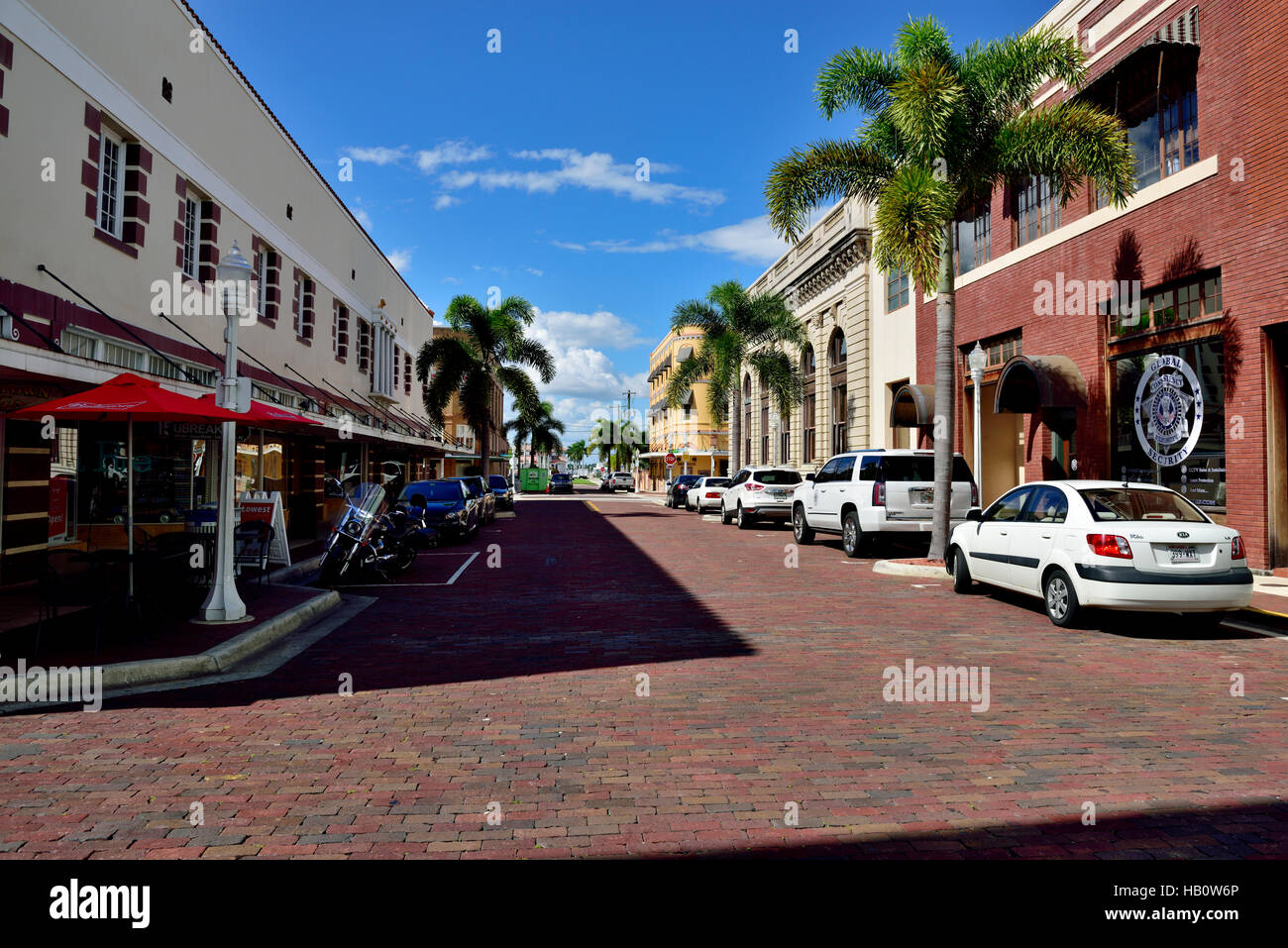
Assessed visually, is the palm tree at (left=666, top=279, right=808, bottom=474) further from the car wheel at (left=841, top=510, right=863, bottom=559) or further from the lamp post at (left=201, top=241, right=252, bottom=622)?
the lamp post at (left=201, top=241, right=252, bottom=622)

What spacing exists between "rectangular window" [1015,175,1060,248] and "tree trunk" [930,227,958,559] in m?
4.85

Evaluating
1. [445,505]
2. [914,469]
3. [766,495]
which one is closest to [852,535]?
[914,469]

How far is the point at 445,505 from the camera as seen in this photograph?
21.3 metres

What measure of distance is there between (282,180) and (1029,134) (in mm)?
18384

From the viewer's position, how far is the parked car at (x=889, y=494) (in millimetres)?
15992

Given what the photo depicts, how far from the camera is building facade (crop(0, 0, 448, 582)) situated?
11.4 m

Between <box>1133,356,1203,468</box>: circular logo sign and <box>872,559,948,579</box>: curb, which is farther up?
<box>1133,356,1203,468</box>: circular logo sign

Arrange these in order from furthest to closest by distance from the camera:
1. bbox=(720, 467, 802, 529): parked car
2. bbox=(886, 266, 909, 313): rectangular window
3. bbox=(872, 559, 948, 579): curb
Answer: bbox=(886, 266, 909, 313): rectangular window
bbox=(720, 467, 802, 529): parked car
bbox=(872, 559, 948, 579): curb

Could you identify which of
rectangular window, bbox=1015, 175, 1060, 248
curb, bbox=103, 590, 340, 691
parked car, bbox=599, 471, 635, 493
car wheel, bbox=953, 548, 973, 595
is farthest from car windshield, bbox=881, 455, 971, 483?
parked car, bbox=599, 471, 635, 493

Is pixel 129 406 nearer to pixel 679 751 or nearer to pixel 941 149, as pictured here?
pixel 679 751

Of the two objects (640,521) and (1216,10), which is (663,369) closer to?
(640,521)

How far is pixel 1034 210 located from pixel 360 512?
16.6 m

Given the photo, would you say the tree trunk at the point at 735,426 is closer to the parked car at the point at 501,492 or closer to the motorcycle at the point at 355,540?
the parked car at the point at 501,492
